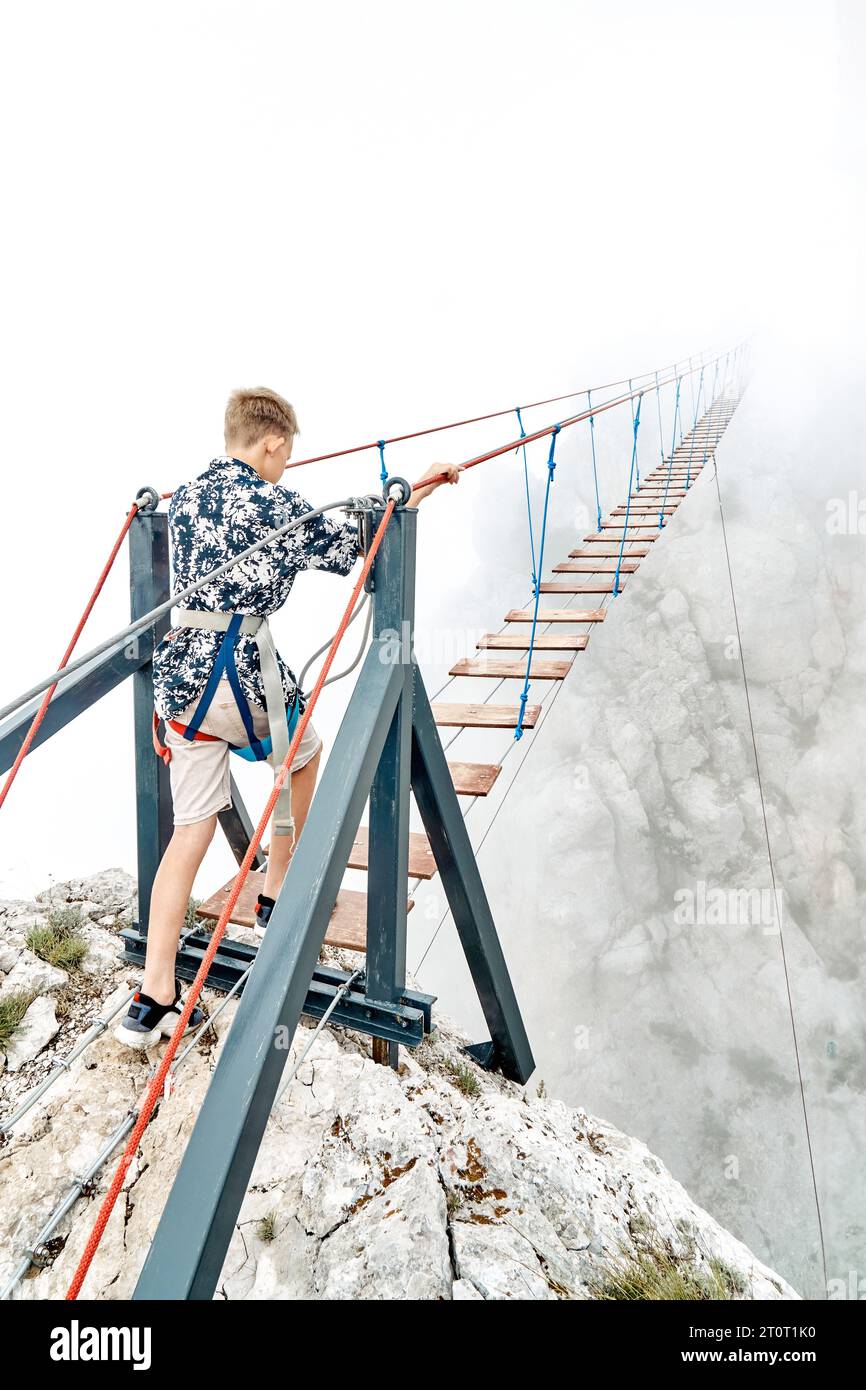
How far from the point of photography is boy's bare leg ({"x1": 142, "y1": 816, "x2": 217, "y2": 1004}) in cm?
167

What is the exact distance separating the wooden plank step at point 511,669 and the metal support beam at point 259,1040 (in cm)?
163

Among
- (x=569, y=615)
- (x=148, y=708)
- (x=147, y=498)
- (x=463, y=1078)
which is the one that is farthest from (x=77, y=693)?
(x=569, y=615)

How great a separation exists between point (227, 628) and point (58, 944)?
1.32m

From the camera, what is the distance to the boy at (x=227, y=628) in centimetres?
154

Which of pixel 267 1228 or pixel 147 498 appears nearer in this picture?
pixel 267 1228

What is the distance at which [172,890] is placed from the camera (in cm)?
169

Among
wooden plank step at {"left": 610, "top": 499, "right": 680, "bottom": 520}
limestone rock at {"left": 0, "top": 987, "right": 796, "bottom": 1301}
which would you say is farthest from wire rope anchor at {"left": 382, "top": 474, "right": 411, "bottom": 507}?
wooden plank step at {"left": 610, "top": 499, "right": 680, "bottom": 520}

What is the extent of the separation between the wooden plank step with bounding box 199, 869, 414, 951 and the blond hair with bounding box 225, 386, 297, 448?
1.00m

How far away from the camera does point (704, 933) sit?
57.2ft

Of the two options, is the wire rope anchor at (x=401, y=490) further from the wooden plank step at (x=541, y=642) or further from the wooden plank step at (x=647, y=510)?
the wooden plank step at (x=647, y=510)

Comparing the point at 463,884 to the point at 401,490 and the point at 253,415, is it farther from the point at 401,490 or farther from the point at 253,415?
the point at 253,415

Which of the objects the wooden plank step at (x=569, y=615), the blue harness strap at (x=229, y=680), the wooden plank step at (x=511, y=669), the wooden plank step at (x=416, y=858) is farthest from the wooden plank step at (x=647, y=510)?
the blue harness strap at (x=229, y=680)

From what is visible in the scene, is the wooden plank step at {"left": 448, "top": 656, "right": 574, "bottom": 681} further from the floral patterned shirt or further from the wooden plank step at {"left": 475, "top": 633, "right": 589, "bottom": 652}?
the floral patterned shirt

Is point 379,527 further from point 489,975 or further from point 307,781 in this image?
point 489,975
